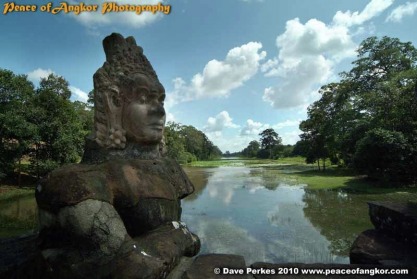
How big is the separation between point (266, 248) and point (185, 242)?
5005 mm

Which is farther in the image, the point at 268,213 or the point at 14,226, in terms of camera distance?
the point at 268,213

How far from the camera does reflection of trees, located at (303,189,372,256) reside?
726 cm

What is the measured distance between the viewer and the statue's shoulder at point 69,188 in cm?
188

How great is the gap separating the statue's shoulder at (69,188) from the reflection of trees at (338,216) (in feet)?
19.7

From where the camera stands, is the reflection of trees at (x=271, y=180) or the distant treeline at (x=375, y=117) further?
the reflection of trees at (x=271, y=180)

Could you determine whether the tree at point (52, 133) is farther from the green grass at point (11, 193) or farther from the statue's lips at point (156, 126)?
the statue's lips at point (156, 126)

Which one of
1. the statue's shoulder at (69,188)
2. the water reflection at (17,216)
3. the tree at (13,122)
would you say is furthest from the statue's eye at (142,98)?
the tree at (13,122)

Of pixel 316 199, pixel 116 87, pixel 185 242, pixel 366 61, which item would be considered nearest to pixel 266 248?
pixel 185 242

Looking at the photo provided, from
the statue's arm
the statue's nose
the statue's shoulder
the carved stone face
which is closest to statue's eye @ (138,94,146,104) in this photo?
the carved stone face

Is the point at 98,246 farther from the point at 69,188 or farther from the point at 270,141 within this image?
the point at 270,141

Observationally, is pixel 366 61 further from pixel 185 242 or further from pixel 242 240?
pixel 185 242

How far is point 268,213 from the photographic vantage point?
10375 millimetres

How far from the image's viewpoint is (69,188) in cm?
190

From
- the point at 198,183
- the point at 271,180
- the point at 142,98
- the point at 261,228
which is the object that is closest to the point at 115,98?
the point at 142,98
